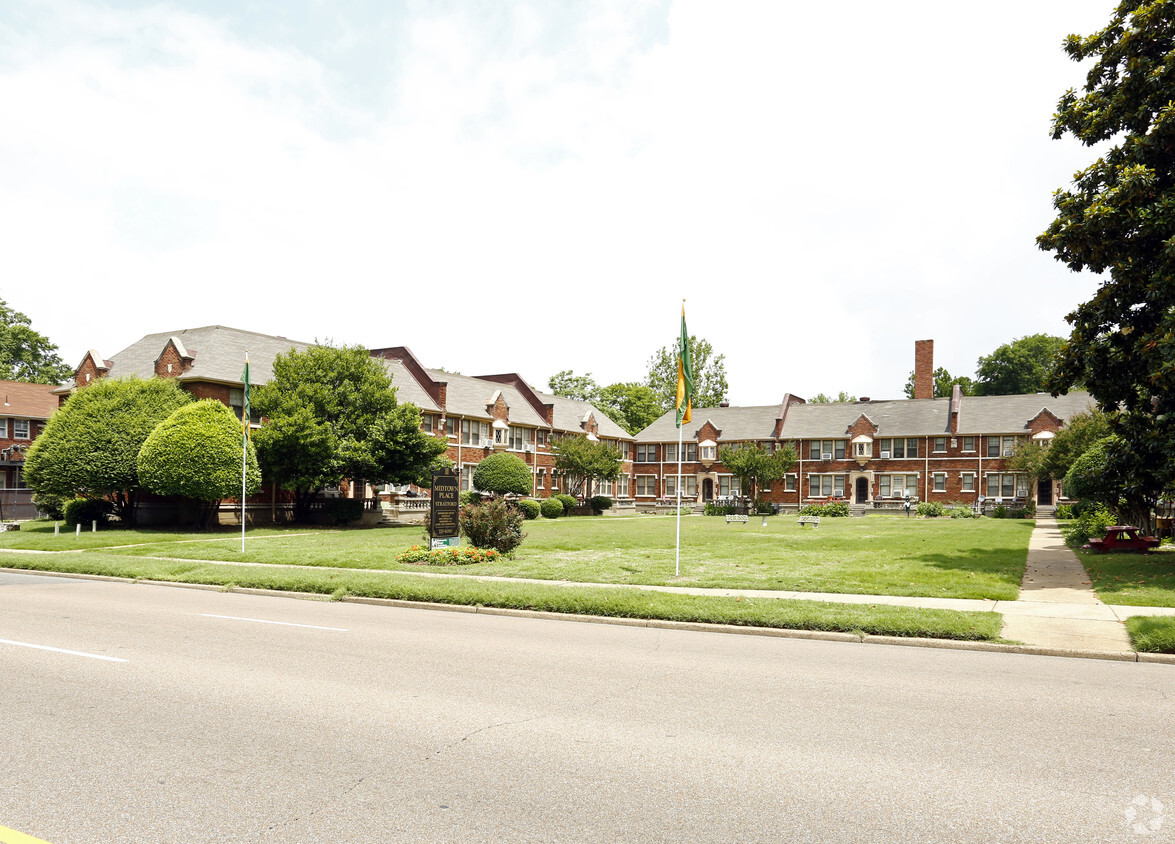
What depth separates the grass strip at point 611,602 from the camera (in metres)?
11.5

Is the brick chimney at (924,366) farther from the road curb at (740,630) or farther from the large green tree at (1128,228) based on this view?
the road curb at (740,630)

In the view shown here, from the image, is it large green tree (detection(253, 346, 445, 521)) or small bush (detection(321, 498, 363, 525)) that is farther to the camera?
small bush (detection(321, 498, 363, 525))

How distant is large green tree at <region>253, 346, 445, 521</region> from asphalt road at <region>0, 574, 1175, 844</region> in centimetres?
2722

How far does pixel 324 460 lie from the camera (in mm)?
37594

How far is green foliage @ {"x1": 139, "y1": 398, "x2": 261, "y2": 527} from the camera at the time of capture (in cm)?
3319

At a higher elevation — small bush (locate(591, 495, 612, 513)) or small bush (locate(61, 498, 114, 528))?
small bush (locate(61, 498, 114, 528))

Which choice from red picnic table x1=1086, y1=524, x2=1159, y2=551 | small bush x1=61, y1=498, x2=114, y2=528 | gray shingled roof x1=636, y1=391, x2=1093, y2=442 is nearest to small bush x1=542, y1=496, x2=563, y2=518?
gray shingled roof x1=636, y1=391, x2=1093, y2=442

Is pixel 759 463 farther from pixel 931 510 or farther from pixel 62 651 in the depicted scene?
pixel 62 651

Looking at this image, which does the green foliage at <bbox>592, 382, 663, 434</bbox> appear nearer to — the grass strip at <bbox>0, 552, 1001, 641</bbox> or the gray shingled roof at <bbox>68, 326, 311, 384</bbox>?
the gray shingled roof at <bbox>68, 326, 311, 384</bbox>

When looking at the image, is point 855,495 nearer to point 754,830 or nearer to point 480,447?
point 480,447

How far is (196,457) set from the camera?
33.3 metres

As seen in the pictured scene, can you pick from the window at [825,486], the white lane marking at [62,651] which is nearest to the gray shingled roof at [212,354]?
the white lane marking at [62,651]

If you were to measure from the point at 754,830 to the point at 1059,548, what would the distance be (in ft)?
80.7

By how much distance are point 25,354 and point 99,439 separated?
201 ft
